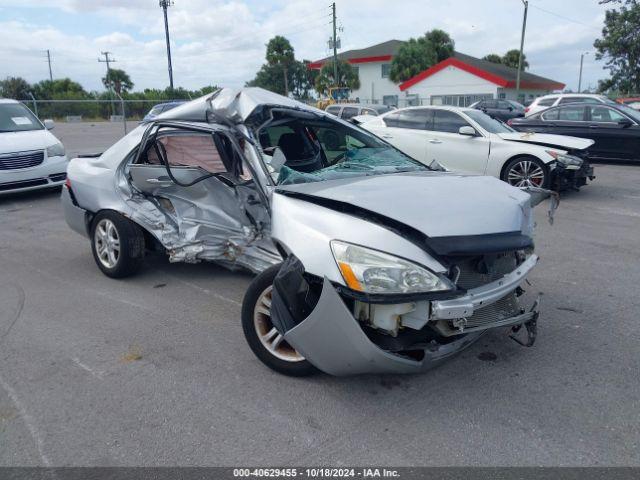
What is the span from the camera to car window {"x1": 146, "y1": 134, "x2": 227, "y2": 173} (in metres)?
4.78

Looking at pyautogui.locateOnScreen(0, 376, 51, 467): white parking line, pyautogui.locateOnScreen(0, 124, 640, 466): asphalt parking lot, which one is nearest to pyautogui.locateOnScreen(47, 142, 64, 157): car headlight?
pyautogui.locateOnScreen(0, 124, 640, 466): asphalt parking lot

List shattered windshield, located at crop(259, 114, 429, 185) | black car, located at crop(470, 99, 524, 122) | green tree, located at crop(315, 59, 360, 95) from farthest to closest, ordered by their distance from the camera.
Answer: green tree, located at crop(315, 59, 360, 95), black car, located at crop(470, 99, 524, 122), shattered windshield, located at crop(259, 114, 429, 185)

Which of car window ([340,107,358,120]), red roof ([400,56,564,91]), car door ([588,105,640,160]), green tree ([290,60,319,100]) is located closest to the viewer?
car door ([588,105,640,160])

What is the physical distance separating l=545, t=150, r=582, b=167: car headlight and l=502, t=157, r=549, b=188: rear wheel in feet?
0.80

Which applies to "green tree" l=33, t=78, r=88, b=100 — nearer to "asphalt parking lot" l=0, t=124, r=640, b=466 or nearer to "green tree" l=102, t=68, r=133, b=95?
"green tree" l=102, t=68, r=133, b=95

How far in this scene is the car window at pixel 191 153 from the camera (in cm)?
478

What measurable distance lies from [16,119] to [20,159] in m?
1.51

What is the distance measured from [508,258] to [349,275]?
1.14m

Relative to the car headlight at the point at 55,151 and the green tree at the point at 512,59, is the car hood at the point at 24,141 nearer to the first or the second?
the car headlight at the point at 55,151

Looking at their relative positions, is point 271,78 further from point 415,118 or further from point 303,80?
point 415,118

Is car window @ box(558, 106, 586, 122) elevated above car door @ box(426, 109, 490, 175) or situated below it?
above

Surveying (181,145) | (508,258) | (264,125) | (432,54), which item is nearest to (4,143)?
(181,145)

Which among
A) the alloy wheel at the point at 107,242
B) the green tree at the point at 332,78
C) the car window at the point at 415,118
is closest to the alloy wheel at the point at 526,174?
the car window at the point at 415,118

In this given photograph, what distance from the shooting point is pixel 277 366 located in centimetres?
327
